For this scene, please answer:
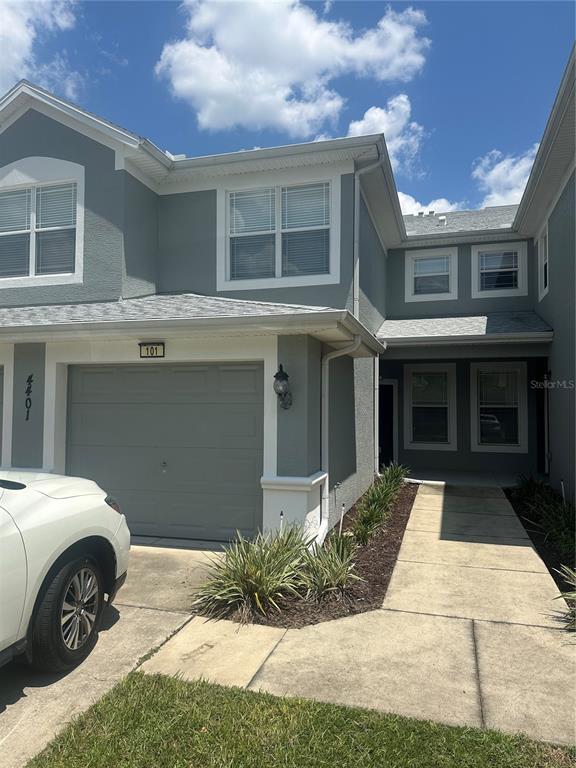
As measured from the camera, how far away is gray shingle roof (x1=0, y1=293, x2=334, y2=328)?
259 inches

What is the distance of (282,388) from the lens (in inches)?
250

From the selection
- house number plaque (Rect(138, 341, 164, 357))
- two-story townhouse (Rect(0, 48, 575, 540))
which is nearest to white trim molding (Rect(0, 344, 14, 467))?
two-story townhouse (Rect(0, 48, 575, 540))

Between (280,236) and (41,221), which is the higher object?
(41,221)

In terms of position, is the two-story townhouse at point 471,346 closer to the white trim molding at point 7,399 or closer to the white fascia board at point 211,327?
the white fascia board at point 211,327

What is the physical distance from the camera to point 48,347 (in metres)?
7.40

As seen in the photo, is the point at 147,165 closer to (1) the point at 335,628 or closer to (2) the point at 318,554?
(2) the point at 318,554

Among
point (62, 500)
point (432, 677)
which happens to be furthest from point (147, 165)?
point (432, 677)

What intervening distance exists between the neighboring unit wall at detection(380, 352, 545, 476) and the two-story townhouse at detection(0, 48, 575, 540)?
3.12 ft

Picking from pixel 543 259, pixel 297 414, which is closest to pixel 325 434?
pixel 297 414

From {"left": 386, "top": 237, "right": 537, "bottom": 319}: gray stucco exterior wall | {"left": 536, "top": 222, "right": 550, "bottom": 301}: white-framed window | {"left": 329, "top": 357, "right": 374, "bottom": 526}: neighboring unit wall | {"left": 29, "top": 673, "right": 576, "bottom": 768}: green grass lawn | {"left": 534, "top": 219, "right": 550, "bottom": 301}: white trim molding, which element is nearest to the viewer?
{"left": 29, "top": 673, "right": 576, "bottom": 768}: green grass lawn

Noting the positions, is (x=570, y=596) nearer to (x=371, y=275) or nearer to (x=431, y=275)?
(x=371, y=275)

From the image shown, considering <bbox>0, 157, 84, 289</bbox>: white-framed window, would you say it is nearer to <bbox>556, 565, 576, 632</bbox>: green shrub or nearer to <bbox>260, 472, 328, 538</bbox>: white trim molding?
<bbox>260, 472, 328, 538</bbox>: white trim molding

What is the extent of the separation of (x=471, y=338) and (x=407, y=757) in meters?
9.09

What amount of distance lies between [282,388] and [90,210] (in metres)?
4.77
